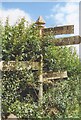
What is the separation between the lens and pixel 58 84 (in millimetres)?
3635

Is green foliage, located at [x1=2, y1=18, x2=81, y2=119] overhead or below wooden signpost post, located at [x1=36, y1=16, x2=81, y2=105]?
below

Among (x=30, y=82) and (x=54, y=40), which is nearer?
(x=30, y=82)

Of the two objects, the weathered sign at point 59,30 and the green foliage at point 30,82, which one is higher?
the weathered sign at point 59,30

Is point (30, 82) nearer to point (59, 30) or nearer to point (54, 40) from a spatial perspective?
point (54, 40)

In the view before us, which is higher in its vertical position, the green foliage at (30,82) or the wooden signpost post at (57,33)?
the wooden signpost post at (57,33)

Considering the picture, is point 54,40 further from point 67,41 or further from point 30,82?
point 30,82

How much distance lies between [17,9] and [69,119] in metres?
1.47

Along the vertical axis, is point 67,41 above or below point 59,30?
below

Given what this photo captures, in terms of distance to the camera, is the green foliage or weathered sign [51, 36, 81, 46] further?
weathered sign [51, 36, 81, 46]

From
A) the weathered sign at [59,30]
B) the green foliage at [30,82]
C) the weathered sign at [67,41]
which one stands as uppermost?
the weathered sign at [59,30]

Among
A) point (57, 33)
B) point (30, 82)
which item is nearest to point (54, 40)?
point (57, 33)

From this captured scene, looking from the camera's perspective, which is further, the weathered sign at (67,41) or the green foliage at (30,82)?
the weathered sign at (67,41)

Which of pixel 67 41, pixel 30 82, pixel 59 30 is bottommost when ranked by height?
pixel 30 82

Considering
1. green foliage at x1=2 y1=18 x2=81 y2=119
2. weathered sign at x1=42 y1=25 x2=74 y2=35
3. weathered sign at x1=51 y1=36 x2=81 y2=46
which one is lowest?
green foliage at x1=2 y1=18 x2=81 y2=119
